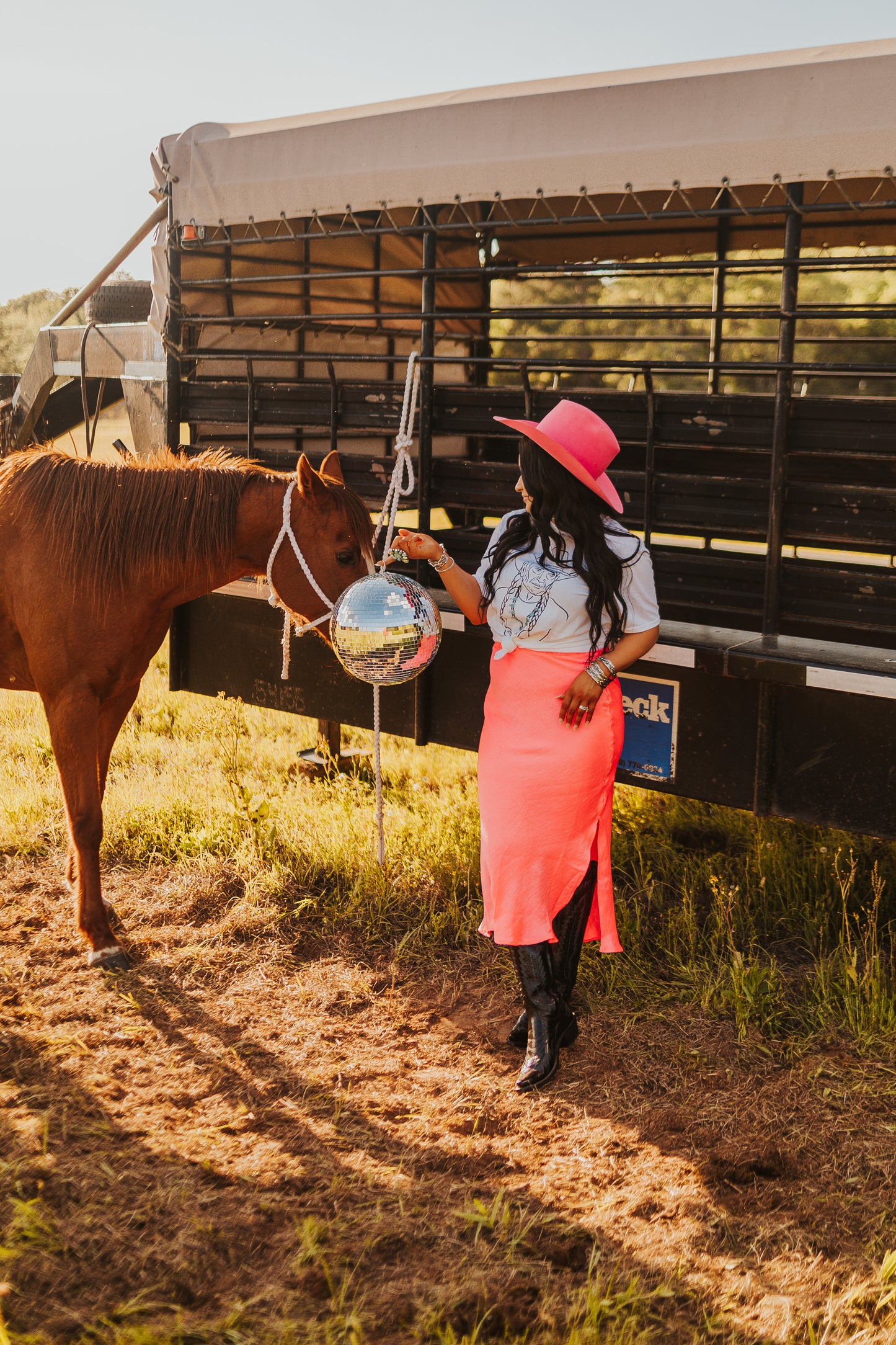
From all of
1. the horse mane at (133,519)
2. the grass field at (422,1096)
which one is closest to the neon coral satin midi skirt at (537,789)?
the grass field at (422,1096)

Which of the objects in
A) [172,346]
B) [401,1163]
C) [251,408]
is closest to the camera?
[401,1163]

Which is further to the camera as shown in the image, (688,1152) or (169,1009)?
(169,1009)

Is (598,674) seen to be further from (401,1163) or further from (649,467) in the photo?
(401,1163)

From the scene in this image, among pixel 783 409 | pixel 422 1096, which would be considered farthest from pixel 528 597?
pixel 422 1096

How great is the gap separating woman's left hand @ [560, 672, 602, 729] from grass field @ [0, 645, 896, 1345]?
102 centimetres

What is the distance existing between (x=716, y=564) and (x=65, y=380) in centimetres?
373

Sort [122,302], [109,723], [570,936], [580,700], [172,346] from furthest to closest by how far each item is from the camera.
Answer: [122,302] → [172,346] → [109,723] → [570,936] → [580,700]

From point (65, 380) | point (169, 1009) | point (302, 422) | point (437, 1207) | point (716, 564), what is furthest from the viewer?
point (65, 380)

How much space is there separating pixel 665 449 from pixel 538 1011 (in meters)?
2.20

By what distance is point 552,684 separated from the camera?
278cm

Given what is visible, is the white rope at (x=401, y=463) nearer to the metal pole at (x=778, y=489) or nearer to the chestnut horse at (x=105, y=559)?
the chestnut horse at (x=105, y=559)

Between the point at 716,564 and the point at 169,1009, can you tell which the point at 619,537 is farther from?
the point at 169,1009

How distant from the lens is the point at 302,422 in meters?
4.11

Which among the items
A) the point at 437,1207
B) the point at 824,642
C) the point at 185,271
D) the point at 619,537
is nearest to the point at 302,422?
the point at 185,271
